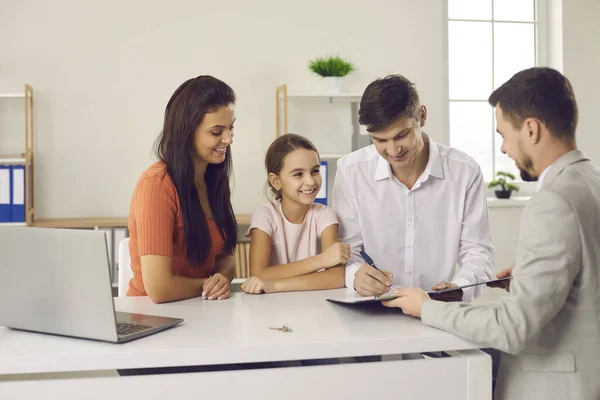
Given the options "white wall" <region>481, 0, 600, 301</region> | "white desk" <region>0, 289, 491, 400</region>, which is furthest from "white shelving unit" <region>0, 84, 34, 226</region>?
"white wall" <region>481, 0, 600, 301</region>

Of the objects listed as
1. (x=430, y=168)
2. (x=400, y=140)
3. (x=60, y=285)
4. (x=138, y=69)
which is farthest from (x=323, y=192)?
(x=60, y=285)

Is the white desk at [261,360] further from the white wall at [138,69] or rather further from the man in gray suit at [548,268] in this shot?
the white wall at [138,69]

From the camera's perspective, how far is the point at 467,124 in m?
4.38

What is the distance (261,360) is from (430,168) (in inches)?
40.9

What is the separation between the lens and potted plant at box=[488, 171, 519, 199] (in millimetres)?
4250

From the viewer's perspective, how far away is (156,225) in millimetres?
1618

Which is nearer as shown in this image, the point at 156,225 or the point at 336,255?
the point at 156,225

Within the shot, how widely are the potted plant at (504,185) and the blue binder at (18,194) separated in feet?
9.67

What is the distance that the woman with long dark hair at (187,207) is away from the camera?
5.31 feet

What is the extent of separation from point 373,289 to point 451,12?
324 cm

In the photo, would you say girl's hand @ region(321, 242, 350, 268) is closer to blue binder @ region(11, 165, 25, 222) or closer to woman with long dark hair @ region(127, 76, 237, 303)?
woman with long dark hair @ region(127, 76, 237, 303)

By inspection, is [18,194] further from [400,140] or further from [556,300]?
[556,300]

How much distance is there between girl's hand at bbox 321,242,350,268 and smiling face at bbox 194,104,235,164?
418 millimetres

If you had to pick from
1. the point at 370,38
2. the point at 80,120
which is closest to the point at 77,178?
the point at 80,120
